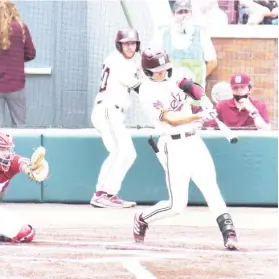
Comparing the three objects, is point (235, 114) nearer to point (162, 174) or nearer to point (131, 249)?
point (162, 174)

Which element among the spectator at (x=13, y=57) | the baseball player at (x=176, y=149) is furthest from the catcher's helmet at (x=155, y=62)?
the spectator at (x=13, y=57)

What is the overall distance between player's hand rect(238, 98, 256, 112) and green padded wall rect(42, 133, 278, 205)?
28cm

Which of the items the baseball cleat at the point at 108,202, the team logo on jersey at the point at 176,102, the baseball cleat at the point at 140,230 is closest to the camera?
the team logo on jersey at the point at 176,102

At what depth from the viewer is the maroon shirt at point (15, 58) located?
1045cm

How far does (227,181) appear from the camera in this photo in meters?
10.3

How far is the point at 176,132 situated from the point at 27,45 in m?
3.49

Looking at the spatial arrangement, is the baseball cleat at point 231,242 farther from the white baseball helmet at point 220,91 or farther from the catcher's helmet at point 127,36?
the white baseball helmet at point 220,91

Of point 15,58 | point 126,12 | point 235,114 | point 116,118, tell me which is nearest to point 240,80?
point 235,114

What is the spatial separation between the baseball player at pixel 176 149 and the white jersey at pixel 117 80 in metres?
2.21

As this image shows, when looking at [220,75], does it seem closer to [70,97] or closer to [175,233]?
[70,97]

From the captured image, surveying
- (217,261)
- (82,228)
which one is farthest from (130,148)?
(217,261)

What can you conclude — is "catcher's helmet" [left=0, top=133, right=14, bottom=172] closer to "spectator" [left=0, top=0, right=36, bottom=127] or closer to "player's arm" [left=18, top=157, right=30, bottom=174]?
"player's arm" [left=18, top=157, right=30, bottom=174]

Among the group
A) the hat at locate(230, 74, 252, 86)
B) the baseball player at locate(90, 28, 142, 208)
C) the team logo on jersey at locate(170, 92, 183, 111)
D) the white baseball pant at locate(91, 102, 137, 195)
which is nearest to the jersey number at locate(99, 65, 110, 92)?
the baseball player at locate(90, 28, 142, 208)

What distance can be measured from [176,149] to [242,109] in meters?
2.96
